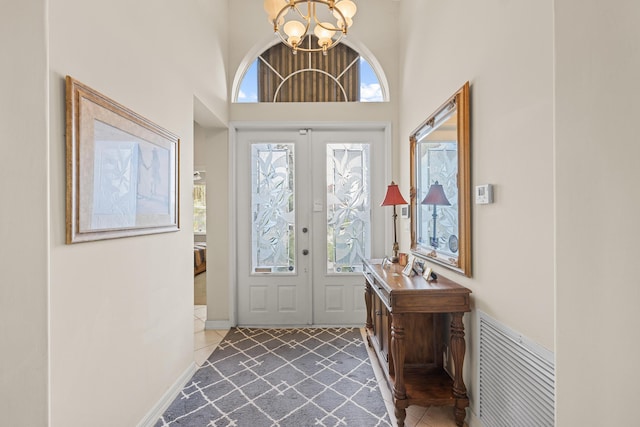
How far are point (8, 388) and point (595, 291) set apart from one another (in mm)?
1582

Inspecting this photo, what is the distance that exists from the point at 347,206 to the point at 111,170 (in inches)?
105

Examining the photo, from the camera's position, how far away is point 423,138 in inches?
109

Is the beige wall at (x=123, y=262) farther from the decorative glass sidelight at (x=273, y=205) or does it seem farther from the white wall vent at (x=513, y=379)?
the white wall vent at (x=513, y=379)

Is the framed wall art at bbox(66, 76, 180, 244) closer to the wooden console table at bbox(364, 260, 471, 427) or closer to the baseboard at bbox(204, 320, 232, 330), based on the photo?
the wooden console table at bbox(364, 260, 471, 427)

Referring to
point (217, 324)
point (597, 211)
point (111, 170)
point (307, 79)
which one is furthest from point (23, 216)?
point (307, 79)

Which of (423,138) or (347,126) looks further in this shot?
(347,126)

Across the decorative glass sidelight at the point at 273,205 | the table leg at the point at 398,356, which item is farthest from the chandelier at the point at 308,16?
the table leg at the point at 398,356

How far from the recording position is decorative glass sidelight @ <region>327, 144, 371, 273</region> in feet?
12.6

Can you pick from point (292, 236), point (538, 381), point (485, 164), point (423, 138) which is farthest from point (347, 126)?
point (538, 381)

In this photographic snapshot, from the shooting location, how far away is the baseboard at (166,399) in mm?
1975

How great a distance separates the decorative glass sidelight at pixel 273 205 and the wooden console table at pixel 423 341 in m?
1.65

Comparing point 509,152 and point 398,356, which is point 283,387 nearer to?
point 398,356

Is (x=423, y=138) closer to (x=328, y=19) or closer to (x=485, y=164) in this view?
(x=485, y=164)

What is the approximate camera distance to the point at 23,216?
97 centimetres
